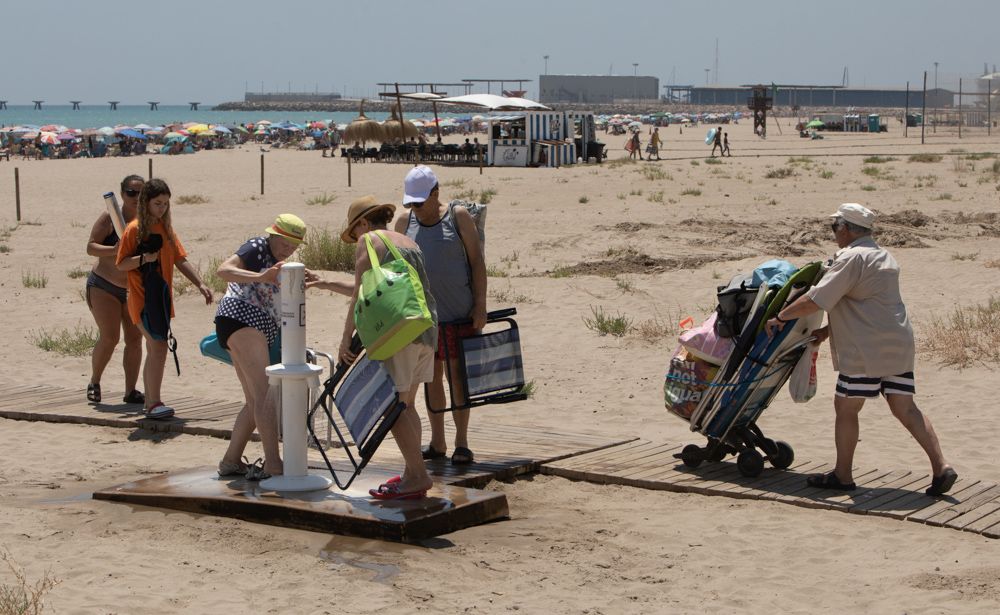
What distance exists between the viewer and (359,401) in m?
5.82

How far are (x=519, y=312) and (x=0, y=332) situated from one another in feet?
16.8

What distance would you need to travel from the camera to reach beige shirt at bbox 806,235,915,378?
6047mm

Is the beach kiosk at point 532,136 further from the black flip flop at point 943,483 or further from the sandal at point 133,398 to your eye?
the black flip flop at point 943,483

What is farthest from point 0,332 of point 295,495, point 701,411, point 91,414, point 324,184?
point 324,184

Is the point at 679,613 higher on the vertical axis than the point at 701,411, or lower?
lower

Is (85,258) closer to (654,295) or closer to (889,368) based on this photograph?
(654,295)

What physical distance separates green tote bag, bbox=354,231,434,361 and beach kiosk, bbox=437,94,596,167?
32442mm

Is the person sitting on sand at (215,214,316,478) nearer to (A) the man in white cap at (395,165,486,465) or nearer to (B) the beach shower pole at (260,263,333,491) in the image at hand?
(B) the beach shower pole at (260,263,333,491)

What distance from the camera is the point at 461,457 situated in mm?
6996

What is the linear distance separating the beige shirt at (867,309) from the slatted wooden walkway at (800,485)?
66cm

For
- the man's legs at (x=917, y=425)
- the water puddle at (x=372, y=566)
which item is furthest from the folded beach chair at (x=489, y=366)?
the man's legs at (x=917, y=425)

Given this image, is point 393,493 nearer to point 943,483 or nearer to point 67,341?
point 943,483

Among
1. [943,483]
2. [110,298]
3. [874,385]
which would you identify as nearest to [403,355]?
[874,385]

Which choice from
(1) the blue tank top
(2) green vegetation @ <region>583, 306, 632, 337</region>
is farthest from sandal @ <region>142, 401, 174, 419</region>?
(2) green vegetation @ <region>583, 306, 632, 337</region>
